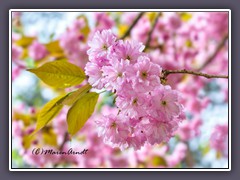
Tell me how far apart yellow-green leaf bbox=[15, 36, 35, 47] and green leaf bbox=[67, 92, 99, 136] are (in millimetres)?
1063

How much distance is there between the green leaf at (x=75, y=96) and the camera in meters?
1.16

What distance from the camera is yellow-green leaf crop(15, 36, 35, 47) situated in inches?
88.3

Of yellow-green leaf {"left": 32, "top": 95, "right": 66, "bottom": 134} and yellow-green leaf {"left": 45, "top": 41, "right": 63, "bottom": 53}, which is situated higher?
yellow-green leaf {"left": 45, "top": 41, "right": 63, "bottom": 53}

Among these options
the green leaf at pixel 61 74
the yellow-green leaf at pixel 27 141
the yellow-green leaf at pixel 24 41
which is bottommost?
the yellow-green leaf at pixel 27 141

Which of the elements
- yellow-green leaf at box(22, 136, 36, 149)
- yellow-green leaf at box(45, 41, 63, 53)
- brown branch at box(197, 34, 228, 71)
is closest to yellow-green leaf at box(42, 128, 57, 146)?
yellow-green leaf at box(22, 136, 36, 149)

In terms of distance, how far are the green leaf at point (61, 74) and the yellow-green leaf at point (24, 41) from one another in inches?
Answer: 40.9

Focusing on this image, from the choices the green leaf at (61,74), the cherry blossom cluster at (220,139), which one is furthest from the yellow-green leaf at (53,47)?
the green leaf at (61,74)

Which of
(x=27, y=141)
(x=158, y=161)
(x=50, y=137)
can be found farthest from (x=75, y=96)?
(x=158, y=161)

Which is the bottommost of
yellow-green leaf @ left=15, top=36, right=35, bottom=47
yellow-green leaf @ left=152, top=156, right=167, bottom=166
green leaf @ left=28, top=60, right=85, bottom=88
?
yellow-green leaf @ left=152, top=156, right=167, bottom=166

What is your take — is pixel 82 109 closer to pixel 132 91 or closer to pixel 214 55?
pixel 132 91

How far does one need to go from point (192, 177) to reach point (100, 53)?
2.68 ft

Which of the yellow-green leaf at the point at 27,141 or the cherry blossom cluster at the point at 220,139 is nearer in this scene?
the cherry blossom cluster at the point at 220,139

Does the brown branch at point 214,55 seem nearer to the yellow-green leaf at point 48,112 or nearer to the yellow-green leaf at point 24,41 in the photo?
the yellow-green leaf at point 24,41

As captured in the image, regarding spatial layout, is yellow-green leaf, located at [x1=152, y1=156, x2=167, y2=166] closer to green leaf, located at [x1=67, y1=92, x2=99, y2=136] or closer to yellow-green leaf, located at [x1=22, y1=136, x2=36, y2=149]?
yellow-green leaf, located at [x1=22, y1=136, x2=36, y2=149]
